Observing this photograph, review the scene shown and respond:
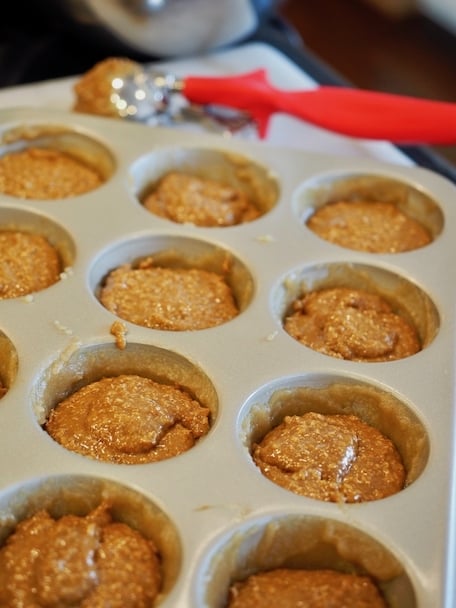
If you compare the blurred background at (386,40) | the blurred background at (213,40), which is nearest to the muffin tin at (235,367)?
the blurred background at (213,40)

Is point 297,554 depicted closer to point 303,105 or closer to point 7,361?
point 7,361

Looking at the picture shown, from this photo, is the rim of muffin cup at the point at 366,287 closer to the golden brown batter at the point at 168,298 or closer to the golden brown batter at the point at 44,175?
the golden brown batter at the point at 168,298

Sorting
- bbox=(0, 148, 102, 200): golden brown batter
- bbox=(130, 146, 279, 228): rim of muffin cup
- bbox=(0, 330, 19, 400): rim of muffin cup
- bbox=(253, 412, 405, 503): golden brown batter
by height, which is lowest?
bbox=(0, 148, 102, 200): golden brown batter

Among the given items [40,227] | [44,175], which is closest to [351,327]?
[40,227]

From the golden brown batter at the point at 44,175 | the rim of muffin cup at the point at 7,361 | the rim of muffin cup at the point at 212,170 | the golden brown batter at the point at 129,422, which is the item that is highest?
the rim of muffin cup at the point at 212,170

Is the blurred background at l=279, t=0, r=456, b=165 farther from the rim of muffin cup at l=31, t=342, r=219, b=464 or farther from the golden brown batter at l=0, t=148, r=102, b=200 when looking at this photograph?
the rim of muffin cup at l=31, t=342, r=219, b=464

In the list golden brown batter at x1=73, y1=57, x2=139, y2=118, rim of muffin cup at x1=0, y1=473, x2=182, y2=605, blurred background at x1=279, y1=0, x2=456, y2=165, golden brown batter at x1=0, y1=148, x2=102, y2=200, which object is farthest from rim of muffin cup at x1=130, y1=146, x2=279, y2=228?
blurred background at x1=279, y1=0, x2=456, y2=165
